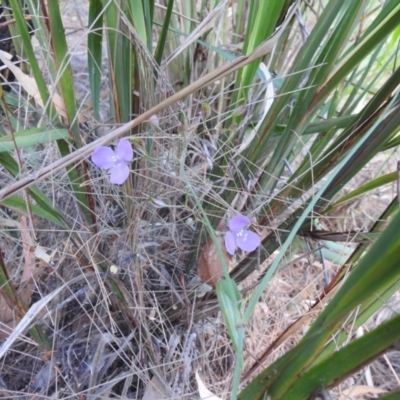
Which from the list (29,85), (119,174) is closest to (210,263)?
(119,174)

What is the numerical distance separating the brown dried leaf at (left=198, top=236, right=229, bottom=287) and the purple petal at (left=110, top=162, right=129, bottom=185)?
0.16m

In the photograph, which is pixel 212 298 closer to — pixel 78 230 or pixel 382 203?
pixel 78 230

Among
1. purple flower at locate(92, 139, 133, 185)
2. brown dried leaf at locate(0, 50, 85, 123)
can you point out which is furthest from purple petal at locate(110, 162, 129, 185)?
brown dried leaf at locate(0, 50, 85, 123)

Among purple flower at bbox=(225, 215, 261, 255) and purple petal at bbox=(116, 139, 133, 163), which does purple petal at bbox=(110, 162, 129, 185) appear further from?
purple flower at bbox=(225, 215, 261, 255)

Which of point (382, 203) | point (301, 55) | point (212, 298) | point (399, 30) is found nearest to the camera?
point (301, 55)

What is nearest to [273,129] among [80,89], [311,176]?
[311,176]

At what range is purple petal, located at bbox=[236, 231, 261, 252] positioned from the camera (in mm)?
572

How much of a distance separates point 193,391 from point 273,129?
0.37 m

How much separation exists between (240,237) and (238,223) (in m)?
0.02

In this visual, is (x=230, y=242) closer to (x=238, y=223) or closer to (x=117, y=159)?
(x=238, y=223)

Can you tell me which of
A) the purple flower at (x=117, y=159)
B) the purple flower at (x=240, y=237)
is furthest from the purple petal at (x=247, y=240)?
the purple flower at (x=117, y=159)

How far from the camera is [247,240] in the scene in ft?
1.90

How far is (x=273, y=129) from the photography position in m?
0.60

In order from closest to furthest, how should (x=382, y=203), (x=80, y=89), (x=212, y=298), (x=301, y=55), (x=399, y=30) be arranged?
(x=301, y=55) → (x=212, y=298) → (x=399, y=30) → (x=80, y=89) → (x=382, y=203)
